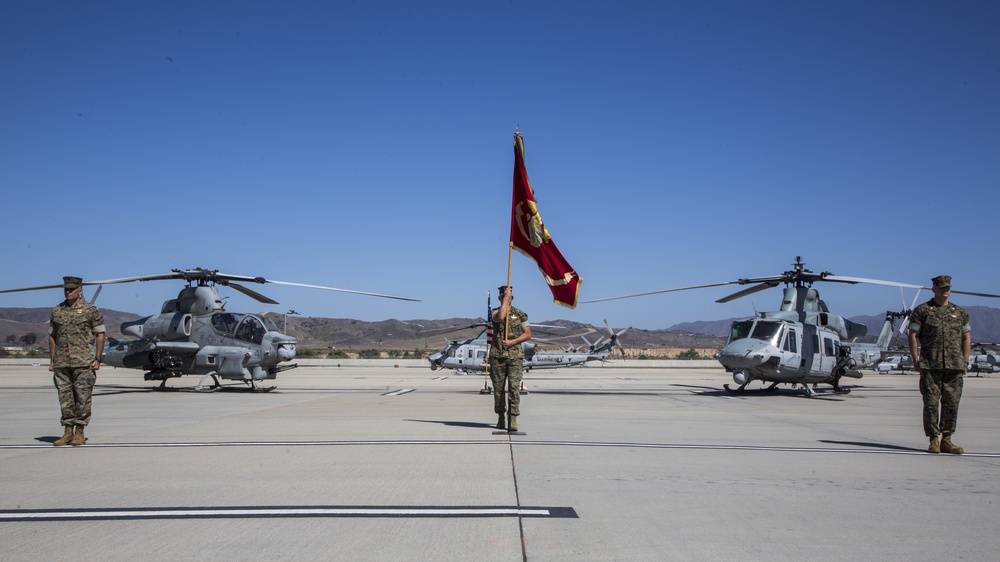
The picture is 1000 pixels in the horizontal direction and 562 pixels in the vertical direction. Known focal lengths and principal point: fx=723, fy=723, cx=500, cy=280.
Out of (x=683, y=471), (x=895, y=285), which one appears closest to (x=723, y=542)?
(x=683, y=471)

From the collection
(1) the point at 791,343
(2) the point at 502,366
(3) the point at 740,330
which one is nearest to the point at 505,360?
(2) the point at 502,366

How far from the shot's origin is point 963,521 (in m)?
4.79

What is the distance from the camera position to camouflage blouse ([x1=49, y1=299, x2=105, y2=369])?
854 centimetres

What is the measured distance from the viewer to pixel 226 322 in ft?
63.9

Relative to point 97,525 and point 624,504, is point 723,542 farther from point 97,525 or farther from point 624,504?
point 97,525

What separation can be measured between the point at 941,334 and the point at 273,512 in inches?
298

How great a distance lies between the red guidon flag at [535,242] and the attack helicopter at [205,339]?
10.3 meters

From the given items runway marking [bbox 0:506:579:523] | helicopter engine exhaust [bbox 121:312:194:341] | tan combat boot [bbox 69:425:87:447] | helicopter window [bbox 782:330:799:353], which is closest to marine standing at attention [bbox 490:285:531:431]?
runway marking [bbox 0:506:579:523]

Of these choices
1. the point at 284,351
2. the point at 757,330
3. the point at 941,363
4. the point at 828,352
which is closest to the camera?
the point at 941,363

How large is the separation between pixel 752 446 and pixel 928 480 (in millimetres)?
2307

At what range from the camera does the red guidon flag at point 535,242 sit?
1086 centimetres

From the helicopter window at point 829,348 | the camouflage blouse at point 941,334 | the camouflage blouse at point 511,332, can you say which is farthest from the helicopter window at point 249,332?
the camouflage blouse at point 941,334

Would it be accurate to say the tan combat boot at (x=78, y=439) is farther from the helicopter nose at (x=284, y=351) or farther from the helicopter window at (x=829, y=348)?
the helicopter window at (x=829, y=348)

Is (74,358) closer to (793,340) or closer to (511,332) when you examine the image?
(511,332)
